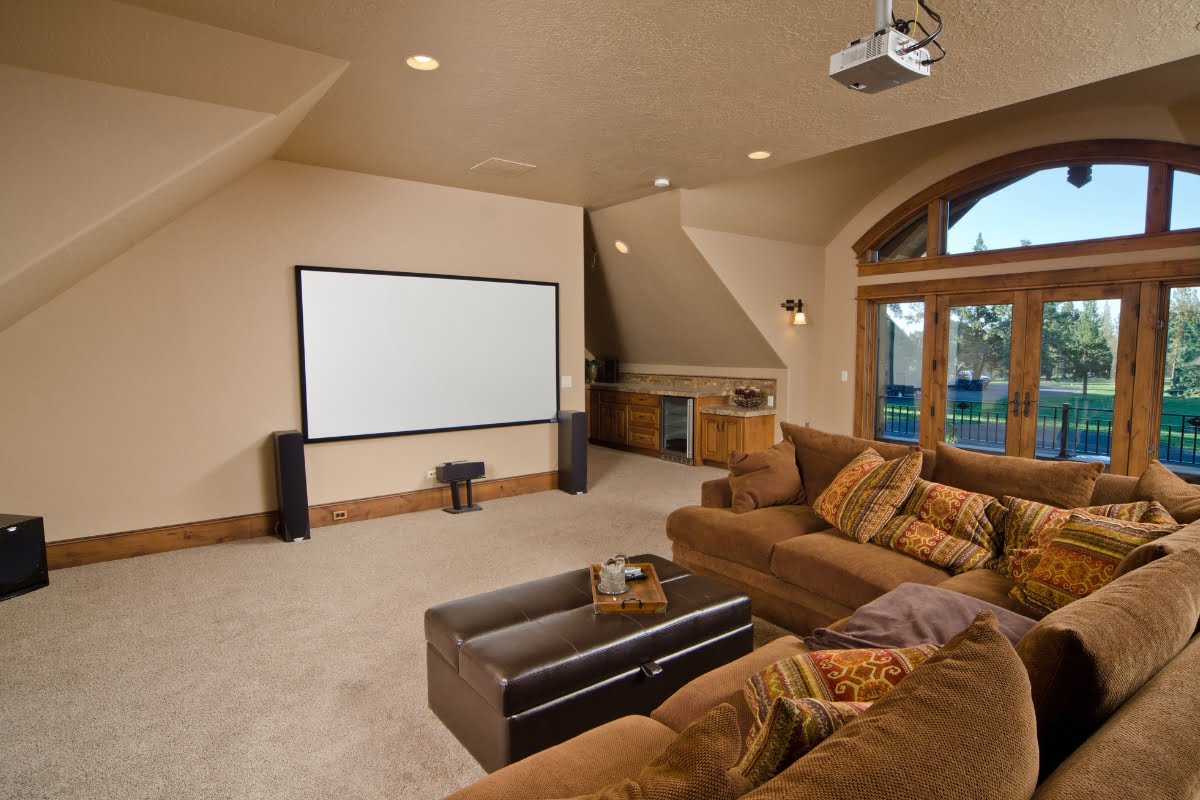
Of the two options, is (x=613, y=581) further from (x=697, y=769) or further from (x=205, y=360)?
(x=205, y=360)

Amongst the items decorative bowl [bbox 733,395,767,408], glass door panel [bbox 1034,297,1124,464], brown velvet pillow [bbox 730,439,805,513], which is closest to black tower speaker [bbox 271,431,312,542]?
brown velvet pillow [bbox 730,439,805,513]

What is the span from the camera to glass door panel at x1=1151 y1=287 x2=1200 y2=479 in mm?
5062

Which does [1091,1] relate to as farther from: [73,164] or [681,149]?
[73,164]

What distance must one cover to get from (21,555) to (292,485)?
1.48 m

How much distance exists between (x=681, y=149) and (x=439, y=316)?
244 cm

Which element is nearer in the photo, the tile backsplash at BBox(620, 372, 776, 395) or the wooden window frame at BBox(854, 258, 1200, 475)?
the wooden window frame at BBox(854, 258, 1200, 475)

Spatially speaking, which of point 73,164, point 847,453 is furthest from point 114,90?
point 847,453

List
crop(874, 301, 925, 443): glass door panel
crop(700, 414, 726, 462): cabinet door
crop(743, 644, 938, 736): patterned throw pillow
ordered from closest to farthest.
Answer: crop(743, 644, 938, 736): patterned throw pillow
crop(874, 301, 925, 443): glass door panel
crop(700, 414, 726, 462): cabinet door

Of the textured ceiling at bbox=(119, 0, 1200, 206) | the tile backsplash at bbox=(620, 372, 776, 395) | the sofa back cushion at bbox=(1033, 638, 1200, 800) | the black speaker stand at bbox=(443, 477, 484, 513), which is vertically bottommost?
the black speaker stand at bbox=(443, 477, 484, 513)

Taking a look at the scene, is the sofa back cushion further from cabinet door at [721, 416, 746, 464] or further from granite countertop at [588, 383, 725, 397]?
granite countertop at [588, 383, 725, 397]

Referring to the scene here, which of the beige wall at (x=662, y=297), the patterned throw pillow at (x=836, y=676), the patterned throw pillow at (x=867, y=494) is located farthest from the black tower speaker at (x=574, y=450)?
the patterned throw pillow at (x=836, y=676)

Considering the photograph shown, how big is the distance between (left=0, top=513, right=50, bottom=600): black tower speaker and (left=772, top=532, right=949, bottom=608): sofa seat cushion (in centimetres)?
424

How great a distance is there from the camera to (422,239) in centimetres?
538

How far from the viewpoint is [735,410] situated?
7.18 metres
